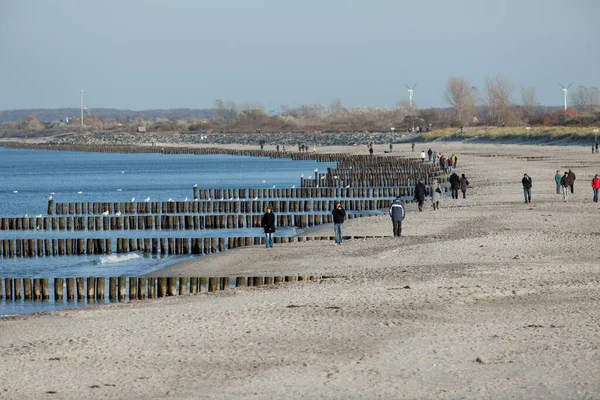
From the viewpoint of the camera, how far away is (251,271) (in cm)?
2850

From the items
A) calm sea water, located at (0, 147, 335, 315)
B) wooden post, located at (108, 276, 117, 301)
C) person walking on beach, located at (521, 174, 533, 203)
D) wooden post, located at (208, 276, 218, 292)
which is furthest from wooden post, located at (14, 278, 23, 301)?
person walking on beach, located at (521, 174, 533, 203)

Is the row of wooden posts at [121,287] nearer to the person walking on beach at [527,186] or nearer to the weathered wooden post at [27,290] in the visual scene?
the weathered wooden post at [27,290]

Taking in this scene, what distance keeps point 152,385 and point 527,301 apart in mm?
9003

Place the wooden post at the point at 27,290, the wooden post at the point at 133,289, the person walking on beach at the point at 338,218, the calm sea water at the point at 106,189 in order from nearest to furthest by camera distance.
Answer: the wooden post at the point at 133,289
the wooden post at the point at 27,290
the person walking on beach at the point at 338,218
the calm sea water at the point at 106,189

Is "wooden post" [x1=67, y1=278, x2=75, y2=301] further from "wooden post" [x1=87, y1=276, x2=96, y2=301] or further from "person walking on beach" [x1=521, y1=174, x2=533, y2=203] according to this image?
"person walking on beach" [x1=521, y1=174, x2=533, y2=203]

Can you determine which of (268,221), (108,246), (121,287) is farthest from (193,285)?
(108,246)

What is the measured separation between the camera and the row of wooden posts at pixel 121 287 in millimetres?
25281

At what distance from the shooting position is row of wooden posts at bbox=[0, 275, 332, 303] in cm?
2528

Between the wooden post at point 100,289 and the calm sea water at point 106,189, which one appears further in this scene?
the calm sea water at point 106,189

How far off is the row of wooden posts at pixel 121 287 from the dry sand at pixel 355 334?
1.43 metres

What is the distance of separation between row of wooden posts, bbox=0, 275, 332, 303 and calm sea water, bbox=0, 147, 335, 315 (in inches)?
24.8

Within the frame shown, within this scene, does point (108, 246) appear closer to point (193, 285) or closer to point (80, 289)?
point (80, 289)

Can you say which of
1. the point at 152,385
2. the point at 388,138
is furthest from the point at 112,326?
the point at 388,138

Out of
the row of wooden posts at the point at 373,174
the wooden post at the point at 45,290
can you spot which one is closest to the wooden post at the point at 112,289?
the wooden post at the point at 45,290
